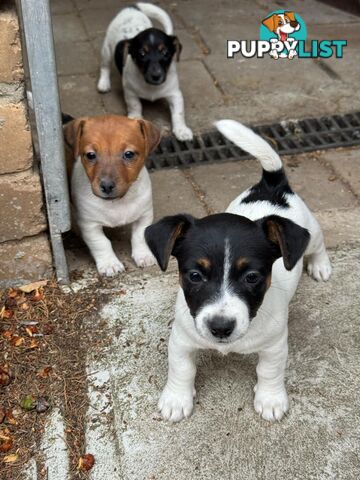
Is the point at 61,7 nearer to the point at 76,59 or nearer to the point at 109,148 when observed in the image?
the point at 76,59

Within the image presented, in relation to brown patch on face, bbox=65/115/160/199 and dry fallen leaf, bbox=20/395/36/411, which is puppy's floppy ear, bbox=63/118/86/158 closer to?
brown patch on face, bbox=65/115/160/199

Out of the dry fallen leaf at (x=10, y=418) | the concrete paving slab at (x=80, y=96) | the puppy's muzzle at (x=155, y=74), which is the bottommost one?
the concrete paving slab at (x=80, y=96)

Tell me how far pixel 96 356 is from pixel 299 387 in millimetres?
1034

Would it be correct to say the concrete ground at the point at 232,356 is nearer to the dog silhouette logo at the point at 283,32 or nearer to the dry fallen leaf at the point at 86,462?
the dry fallen leaf at the point at 86,462

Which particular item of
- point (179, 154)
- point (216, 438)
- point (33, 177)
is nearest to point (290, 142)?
point (179, 154)

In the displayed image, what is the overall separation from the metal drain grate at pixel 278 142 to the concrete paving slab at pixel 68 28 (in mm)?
2275

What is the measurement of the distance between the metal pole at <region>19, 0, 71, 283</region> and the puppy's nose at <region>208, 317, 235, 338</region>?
1333 millimetres

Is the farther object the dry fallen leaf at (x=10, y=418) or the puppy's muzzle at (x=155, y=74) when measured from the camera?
the puppy's muzzle at (x=155, y=74)

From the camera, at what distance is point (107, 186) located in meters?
3.33

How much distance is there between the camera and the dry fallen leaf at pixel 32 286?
3.51 metres

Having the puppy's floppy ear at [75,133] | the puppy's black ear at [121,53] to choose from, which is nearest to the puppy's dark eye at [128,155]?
the puppy's floppy ear at [75,133]

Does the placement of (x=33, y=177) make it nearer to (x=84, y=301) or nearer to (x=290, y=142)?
(x=84, y=301)

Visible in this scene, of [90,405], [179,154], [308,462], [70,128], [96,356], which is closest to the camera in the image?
[308,462]

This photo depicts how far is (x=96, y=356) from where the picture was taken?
309 centimetres
